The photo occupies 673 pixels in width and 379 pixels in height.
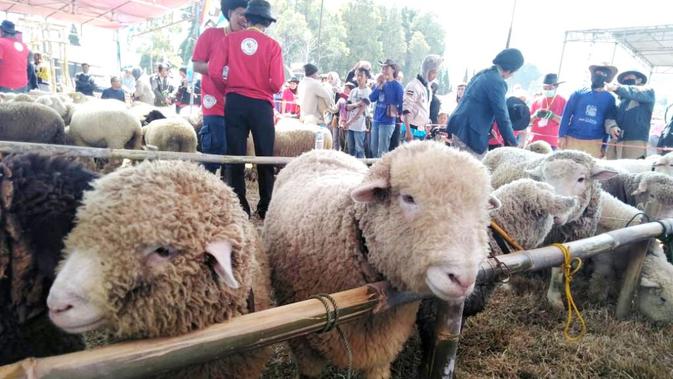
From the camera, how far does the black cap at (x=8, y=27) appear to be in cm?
698

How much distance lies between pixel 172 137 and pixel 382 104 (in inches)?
125

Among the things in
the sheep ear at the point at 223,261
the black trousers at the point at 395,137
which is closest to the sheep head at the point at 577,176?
the sheep ear at the point at 223,261

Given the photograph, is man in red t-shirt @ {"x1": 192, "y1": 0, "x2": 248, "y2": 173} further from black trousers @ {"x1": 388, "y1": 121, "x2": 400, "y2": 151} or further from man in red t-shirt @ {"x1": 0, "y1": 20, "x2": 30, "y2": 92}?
man in red t-shirt @ {"x1": 0, "y1": 20, "x2": 30, "y2": 92}

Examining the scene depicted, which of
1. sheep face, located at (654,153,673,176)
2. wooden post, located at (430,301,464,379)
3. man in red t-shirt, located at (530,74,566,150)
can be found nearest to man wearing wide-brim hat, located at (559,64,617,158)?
sheep face, located at (654,153,673,176)

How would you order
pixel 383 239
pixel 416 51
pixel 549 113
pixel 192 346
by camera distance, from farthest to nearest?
pixel 416 51
pixel 549 113
pixel 383 239
pixel 192 346

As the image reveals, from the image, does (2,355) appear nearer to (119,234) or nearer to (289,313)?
(119,234)

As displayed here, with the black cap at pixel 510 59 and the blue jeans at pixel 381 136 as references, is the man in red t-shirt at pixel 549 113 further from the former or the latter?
the black cap at pixel 510 59

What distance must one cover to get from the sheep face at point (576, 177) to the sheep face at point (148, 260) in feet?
9.43

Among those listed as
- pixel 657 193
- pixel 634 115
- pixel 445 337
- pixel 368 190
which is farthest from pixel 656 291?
pixel 634 115

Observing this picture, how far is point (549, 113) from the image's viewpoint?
7.56m

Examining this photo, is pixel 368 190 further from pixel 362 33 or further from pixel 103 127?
pixel 362 33

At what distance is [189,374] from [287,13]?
48009 mm

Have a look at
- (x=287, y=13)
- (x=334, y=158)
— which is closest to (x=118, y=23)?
(x=334, y=158)

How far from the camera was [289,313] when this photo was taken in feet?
4.02
